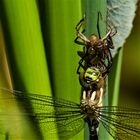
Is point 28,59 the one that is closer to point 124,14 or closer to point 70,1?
point 70,1

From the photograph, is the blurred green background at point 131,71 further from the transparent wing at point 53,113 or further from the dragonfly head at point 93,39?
the dragonfly head at point 93,39

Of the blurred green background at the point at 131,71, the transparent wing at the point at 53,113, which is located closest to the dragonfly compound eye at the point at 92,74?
the transparent wing at the point at 53,113

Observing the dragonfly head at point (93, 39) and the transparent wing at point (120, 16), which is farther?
the transparent wing at point (120, 16)

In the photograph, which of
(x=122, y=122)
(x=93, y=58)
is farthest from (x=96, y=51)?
(x=122, y=122)

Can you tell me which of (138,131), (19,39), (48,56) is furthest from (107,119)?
(19,39)

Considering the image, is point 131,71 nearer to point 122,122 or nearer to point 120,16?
point 122,122

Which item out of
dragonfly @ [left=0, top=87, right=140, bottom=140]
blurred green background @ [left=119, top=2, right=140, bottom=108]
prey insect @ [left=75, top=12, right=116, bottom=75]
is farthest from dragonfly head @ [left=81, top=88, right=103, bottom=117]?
blurred green background @ [left=119, top=2, right=140, bottom=108]

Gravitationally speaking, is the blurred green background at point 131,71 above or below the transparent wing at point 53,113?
above

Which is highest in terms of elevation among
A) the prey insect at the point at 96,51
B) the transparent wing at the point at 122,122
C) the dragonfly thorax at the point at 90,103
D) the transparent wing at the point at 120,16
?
the transparent wing at the point at 120,16
